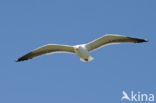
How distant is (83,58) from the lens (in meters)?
20.5

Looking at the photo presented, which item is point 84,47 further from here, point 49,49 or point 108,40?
point 49,49

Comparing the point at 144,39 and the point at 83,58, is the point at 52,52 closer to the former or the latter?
the point at 83,58

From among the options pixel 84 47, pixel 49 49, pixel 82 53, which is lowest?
pixel 82 53

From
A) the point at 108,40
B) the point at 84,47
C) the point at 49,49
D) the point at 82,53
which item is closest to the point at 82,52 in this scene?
the point at 82,53

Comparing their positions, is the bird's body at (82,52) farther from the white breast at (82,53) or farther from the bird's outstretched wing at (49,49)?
the bird's outstretched wing at (49,49)

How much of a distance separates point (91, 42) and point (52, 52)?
5.84 ft

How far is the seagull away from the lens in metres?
20.5

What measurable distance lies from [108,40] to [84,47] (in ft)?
3.43

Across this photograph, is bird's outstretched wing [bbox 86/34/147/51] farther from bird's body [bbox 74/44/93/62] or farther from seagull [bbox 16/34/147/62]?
bird's body [bbox 74/44/93/62]

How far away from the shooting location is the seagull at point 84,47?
2047 centimetres

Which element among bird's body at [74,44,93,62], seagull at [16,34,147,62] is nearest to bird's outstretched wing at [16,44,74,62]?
seagull at [16,34,147,62]

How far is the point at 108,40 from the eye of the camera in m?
20.9

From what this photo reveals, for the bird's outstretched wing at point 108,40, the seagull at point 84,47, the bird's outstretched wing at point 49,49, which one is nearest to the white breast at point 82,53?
the seagull at point 84,47

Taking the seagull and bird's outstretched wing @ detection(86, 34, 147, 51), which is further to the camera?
bird's outstretched wing @ detection(86, 34, 147, 51)
